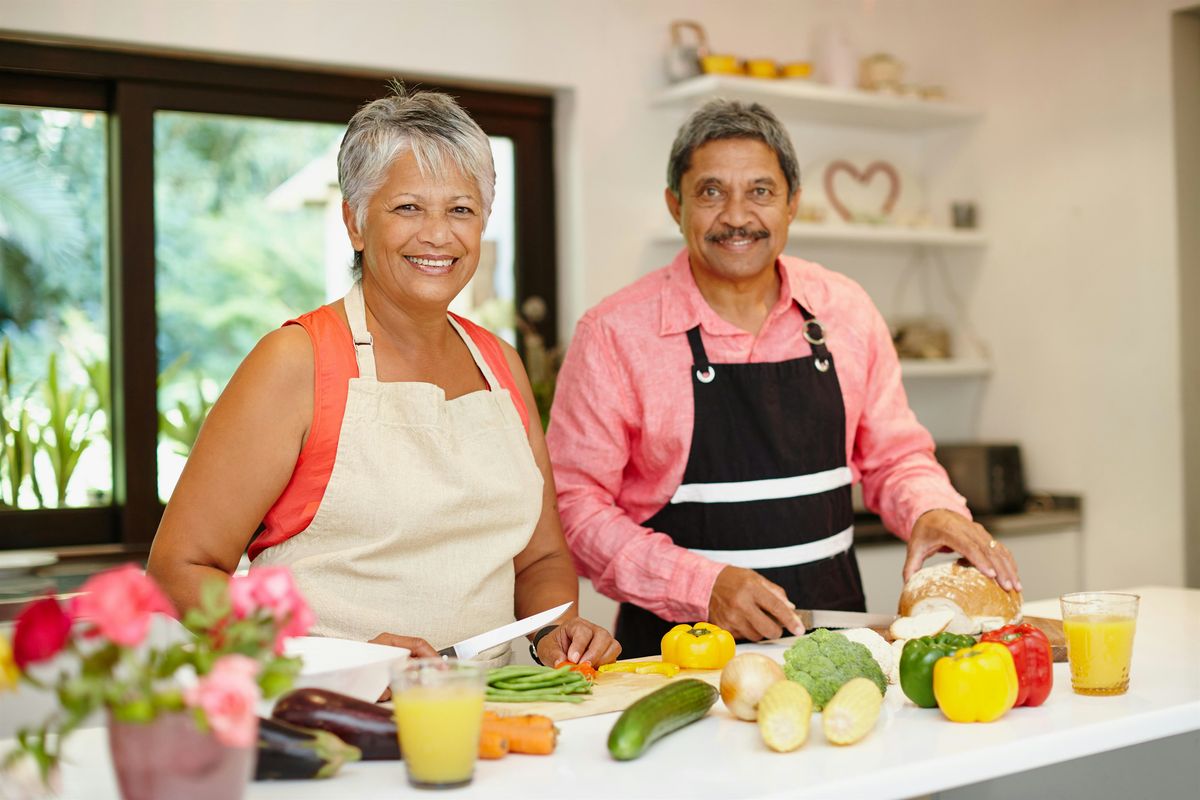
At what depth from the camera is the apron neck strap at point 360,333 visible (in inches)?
71.1

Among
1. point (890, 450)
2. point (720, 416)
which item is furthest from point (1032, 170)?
point (720, 416)

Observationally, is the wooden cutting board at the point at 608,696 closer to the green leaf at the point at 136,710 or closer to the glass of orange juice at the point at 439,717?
the glass of orange juice at the point at 439,717

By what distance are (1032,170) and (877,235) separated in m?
0.59

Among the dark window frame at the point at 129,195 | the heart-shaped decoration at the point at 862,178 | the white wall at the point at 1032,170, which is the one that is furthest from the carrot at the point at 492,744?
the heart-shaped decoration at the point at 862,178

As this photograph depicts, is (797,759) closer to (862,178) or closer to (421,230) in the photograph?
(421,230)

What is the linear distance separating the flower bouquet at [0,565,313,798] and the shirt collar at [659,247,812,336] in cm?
140

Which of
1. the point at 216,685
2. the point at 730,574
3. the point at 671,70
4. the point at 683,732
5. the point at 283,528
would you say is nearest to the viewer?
the point at 216,685

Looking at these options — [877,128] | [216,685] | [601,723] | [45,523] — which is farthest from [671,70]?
[216,685]

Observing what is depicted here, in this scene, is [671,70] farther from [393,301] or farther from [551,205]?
[393,301]

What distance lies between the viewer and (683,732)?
4.64 ft

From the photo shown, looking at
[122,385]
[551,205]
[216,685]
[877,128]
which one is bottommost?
[216,685]

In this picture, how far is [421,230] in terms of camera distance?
1.80 m

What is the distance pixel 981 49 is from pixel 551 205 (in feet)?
5.42

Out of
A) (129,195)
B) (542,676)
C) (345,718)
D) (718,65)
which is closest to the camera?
(345,718)
